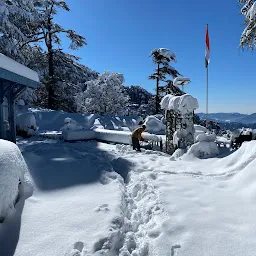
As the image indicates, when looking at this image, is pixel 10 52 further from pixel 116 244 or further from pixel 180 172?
pixel 116 244

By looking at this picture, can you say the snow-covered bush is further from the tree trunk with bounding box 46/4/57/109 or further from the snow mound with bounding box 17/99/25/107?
the tree trunk with bounding box 46/4/57/109

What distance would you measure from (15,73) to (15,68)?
6.5 inches

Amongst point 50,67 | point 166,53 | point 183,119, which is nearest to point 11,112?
point 183,119

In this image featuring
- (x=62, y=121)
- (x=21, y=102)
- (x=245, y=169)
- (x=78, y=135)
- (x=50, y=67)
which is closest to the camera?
(x=245, y=169)

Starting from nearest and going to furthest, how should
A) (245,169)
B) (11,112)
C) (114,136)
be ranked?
(245,169), (11,112), (114,136)

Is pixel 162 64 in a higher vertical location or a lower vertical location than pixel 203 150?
higher

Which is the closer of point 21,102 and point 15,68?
point 15,68

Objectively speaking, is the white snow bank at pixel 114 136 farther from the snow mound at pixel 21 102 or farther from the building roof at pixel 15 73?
the snow mound at pixel 21 102

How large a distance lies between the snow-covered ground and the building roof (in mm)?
2883

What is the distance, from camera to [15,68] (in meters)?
7.17

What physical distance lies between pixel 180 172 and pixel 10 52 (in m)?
14.3

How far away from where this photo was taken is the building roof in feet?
21.1

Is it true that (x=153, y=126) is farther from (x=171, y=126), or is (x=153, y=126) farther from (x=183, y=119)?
(x=183, y=119)

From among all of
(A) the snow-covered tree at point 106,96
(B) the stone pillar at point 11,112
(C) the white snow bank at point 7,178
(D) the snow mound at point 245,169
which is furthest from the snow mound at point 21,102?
(D) the snow mound at point 245,169
